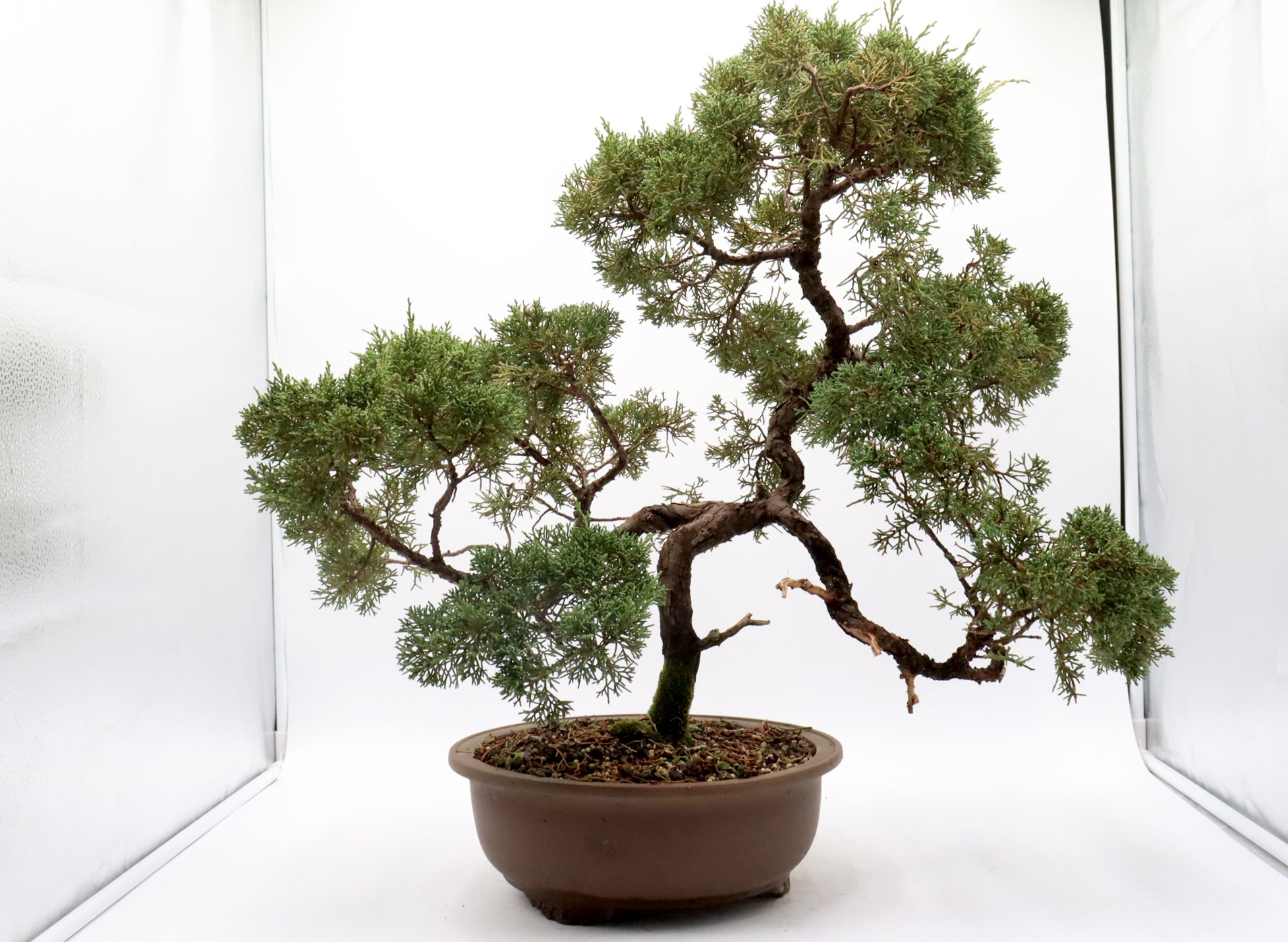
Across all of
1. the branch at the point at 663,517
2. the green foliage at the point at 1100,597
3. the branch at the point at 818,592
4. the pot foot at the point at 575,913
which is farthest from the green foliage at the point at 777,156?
the pot foot at the point at 575,913

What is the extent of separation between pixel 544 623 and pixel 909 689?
1.91 ft

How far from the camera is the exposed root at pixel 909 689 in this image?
177cm

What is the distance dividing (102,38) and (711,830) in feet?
6.13

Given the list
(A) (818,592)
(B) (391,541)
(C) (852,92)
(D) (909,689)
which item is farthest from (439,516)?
(C) (852,92)

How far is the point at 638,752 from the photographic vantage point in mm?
2055

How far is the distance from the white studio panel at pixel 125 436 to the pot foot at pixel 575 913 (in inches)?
32.7

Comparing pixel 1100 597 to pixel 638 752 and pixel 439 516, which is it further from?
pixel 439 516

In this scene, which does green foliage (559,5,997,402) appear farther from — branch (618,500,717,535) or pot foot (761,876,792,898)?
pot foot (761,876,792,898)

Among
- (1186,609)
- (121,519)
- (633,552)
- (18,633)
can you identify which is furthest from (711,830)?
(1186,609)

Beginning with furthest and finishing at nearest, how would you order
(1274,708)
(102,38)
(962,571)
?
(1274,708), (102,38), (962,571)

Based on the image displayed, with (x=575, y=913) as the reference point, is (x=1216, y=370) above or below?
above

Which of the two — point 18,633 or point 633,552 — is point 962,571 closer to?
point 633,552

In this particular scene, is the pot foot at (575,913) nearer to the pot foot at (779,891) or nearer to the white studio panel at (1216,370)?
the pot foot at (779,891)

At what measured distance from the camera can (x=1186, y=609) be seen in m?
2.81
